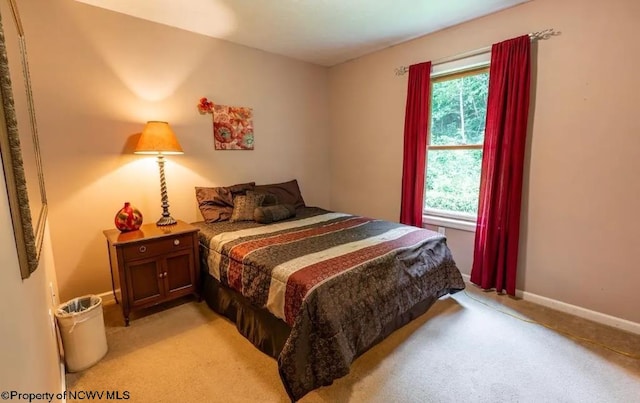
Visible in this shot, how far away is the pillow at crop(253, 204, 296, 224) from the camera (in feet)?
9.37

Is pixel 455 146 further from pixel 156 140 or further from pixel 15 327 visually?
pixel 15 327

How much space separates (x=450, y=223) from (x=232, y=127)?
8.37ft

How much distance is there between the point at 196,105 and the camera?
9.87 ft

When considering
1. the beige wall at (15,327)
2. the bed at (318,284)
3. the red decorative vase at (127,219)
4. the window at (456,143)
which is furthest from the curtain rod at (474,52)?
the beige wall at (15,327)

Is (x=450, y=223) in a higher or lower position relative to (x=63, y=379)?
higher

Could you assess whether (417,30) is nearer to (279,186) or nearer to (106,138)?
(279,186)

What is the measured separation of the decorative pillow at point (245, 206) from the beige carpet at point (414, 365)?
0.98 m

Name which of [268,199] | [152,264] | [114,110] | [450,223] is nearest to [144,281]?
[152,264]

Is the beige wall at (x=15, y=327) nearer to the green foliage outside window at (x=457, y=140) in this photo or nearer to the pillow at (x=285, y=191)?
the pillow at (x=285, y=191)

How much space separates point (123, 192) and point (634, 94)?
159 inches

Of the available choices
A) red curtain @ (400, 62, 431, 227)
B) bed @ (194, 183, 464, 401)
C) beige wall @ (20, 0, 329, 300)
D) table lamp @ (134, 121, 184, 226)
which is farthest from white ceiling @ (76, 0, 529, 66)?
bed @ (194, 183, 464, 401)

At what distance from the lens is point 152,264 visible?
2.31m

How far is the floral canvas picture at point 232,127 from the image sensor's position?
10.4ft

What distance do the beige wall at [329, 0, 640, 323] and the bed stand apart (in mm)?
848
